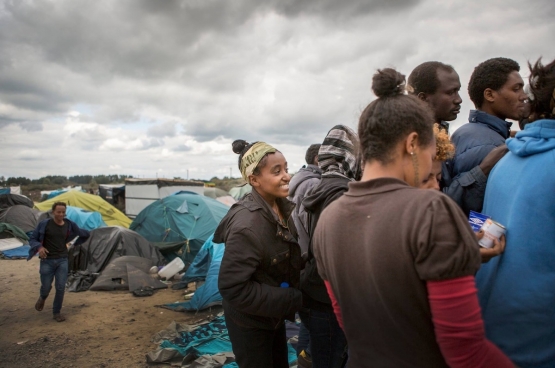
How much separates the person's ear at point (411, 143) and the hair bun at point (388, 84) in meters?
0.18

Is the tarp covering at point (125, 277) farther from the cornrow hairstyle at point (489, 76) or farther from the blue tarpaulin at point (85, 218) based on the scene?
the cornrow hairstyle at point (489, 76)

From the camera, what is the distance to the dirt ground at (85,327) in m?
5.31

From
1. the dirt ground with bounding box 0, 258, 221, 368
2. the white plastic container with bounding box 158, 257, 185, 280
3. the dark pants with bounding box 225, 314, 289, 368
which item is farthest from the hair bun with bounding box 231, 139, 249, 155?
the white plastic container with bounding box 158, 257, 185, 280

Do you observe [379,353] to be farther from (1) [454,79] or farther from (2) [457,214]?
(1) [454,79]

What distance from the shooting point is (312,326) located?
2.41 metres

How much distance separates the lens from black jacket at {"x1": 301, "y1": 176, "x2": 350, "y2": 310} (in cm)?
216

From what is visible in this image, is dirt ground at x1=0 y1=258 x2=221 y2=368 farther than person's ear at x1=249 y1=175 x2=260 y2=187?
Yes

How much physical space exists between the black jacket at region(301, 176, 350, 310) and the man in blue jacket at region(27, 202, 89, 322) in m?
6.22

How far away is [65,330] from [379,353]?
6.81 metres

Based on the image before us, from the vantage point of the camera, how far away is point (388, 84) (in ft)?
4.33

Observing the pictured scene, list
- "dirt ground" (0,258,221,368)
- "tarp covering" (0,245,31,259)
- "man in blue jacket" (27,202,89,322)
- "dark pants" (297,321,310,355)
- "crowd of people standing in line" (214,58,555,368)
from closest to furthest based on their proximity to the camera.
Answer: "crowd of people standing in line" (214,58,555,368) → "dark pants" (297,321,310,355) → "dirt ground" (0,258,221,368) → "man in blue jacket" (27,202,89,322) → "tarp covering" (0,245,31,259)

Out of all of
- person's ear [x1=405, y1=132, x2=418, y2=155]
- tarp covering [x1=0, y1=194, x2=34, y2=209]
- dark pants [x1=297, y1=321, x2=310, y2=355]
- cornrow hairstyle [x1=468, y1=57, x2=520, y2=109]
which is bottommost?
dark pants [x1=297, y1=321, x2=310, y2=355]

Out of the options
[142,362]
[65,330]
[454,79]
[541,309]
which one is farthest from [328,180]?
[65,330]

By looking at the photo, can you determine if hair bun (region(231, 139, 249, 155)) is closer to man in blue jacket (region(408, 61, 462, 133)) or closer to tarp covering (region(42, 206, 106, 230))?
man in blue jacket (region(408, 61, 462, 133))
